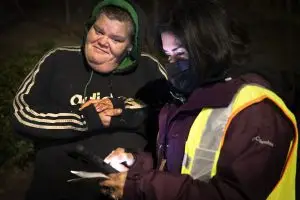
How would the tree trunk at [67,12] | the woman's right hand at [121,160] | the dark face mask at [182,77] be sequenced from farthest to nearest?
the tree trunk at [67,12] < the woman's right hand at [121,160] < the dark face mask at [182,77]

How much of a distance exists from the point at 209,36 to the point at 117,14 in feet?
3.36

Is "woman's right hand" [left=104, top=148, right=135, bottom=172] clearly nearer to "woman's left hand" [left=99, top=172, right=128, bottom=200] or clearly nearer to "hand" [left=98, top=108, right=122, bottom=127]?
"hand" [left=98, top=108, right=122, bottom=127]

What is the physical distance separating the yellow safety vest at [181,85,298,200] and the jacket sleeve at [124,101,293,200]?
3 cm

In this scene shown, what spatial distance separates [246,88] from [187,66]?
31 cm

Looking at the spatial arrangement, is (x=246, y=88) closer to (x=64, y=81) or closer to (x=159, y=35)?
(x=159, y=35)

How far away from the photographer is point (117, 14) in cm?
278

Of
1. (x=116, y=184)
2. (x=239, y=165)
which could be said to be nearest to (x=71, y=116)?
(x=116, y=184)

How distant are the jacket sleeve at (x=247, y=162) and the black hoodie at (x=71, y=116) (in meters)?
0.95

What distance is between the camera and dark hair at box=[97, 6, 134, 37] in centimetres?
277

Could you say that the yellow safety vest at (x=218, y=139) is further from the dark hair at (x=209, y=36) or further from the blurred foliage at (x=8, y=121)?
the blurred foliage at (x=8, y=121)

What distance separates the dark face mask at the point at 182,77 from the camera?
2.04m

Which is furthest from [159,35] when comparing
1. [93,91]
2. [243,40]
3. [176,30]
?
[93,91]

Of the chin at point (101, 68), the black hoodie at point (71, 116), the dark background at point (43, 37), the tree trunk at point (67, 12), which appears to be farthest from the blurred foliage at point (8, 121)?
the tree trunk at point (67, 12)

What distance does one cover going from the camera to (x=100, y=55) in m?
2.80
